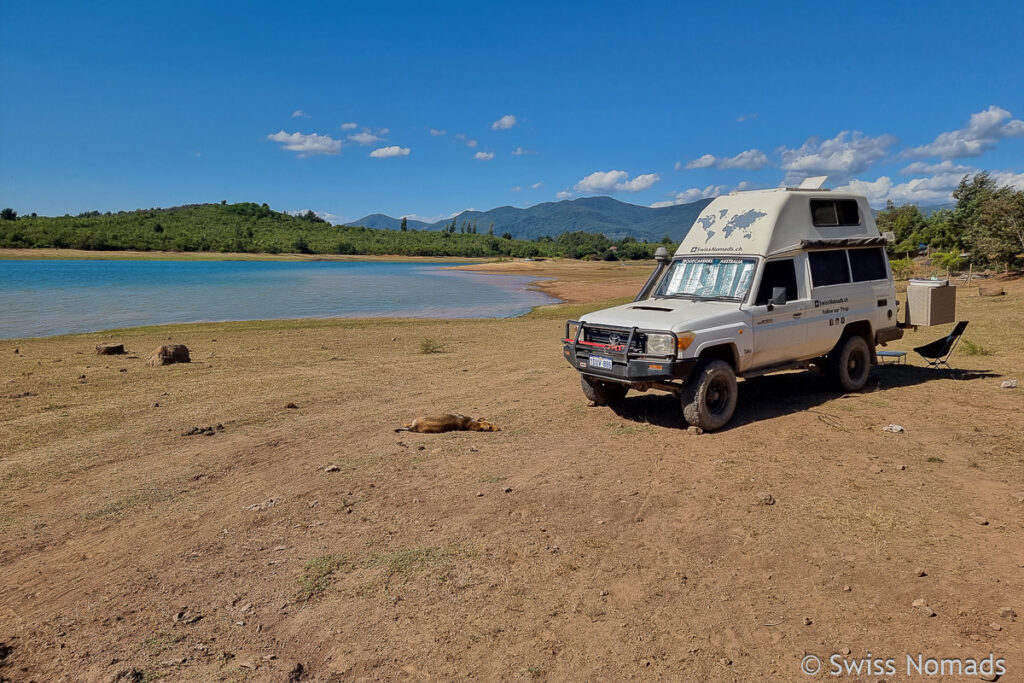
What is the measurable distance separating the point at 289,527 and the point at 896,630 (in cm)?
452

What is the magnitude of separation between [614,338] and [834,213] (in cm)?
429

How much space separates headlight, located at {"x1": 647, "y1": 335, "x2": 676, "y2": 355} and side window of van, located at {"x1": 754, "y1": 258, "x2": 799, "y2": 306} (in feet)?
5.27

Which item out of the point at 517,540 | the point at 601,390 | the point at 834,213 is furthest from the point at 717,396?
the point at 517,540

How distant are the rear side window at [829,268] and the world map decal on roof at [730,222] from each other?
3.26 ft

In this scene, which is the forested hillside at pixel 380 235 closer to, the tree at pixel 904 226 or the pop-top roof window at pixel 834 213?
the tree at pixel 904 226

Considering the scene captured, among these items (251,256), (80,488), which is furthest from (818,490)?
(251,256)

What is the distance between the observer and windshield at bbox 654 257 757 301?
335 inches

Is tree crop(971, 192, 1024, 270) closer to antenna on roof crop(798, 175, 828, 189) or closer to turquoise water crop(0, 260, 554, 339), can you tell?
turquoise water crop(0, 260, 554, 339)

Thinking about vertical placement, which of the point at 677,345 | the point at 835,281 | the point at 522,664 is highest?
the point at 835,281

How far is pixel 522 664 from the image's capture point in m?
3.56

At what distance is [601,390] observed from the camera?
9117 mm

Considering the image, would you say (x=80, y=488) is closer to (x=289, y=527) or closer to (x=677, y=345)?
(x=289, y=527)

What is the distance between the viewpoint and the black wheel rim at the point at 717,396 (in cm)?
803

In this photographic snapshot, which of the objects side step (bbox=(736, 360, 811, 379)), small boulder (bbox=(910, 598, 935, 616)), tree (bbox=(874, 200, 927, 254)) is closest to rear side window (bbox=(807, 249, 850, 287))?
side step (bbox=(736, 360, 811, 379))
